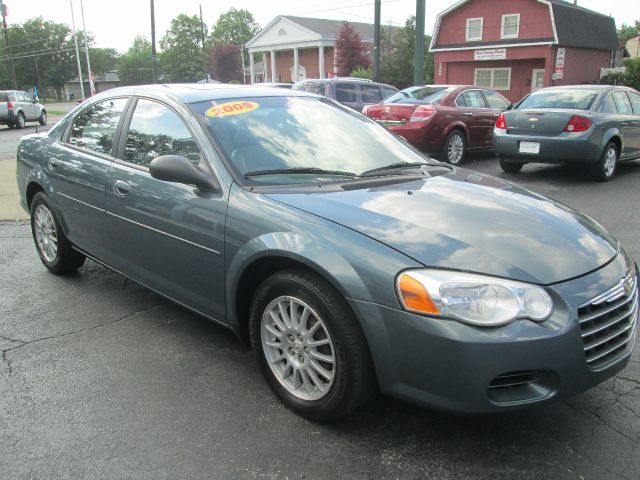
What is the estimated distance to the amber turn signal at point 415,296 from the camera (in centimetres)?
215

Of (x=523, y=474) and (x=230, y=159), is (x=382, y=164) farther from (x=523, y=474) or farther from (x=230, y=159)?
(x=523, y=474)

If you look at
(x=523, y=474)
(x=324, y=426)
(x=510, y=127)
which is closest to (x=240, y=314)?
(x=324, y=426)

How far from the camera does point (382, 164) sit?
3395 mm

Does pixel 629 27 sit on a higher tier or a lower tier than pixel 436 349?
higher

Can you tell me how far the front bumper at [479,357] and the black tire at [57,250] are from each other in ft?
10.2

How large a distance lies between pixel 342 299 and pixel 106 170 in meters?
2.14

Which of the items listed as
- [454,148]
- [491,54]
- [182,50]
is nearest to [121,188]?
[454,148]

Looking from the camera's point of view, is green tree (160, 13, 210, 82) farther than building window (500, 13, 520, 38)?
Yes

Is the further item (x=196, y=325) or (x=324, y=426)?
(x=196, y=325)

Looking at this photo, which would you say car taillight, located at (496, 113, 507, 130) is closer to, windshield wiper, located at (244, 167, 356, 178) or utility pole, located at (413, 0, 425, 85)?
windshield wiper, located at (244, 167, 356, 178)

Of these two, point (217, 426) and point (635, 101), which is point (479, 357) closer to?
point (217, 426)

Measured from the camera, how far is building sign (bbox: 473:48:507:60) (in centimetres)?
3309

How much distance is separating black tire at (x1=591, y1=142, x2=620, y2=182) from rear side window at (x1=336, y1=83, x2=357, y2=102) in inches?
286

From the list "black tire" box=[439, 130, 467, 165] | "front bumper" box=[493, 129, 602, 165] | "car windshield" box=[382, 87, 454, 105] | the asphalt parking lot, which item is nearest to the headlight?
the asphalt parking lot
